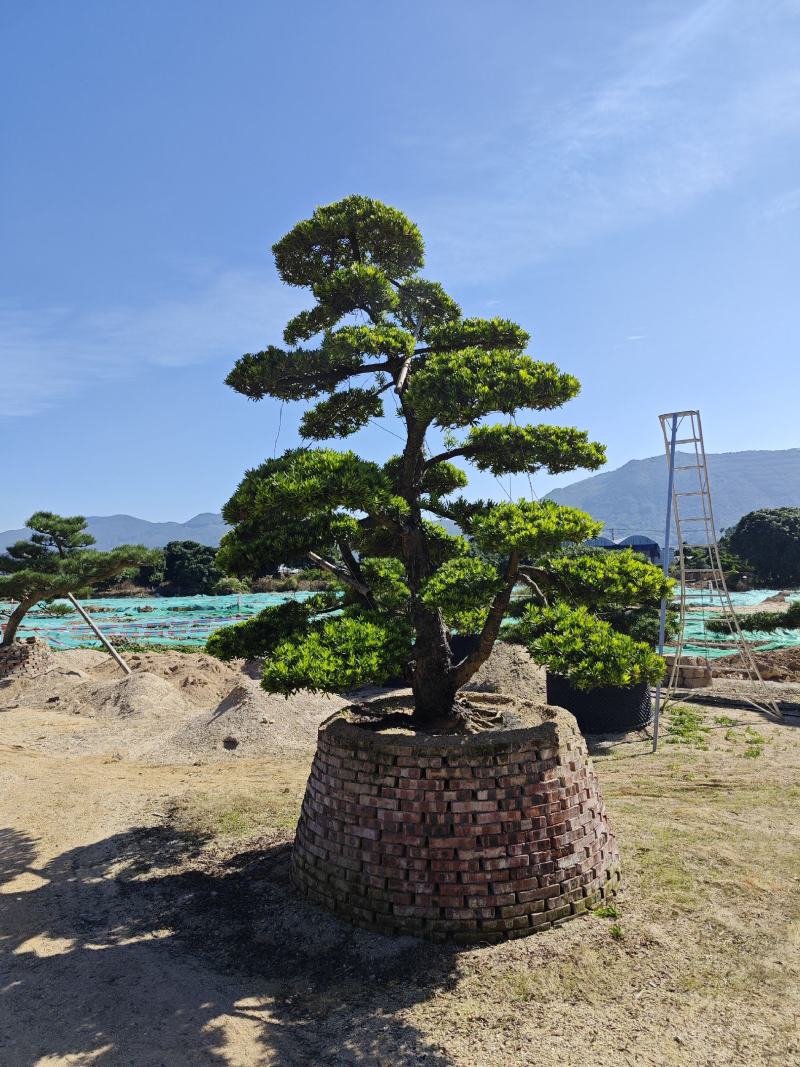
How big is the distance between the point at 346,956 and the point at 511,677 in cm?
1136

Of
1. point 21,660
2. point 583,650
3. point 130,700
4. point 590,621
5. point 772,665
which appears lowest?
point 772,665

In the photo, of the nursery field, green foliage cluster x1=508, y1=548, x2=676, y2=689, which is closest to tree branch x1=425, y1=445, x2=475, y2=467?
green foliage cluster x1=508, y1=548, x2=676, y2=689

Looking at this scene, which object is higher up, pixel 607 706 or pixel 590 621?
pixel 590 621

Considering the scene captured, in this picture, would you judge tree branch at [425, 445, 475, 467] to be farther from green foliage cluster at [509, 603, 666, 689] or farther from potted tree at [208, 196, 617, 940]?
green foliage cluster at [509, 603, 666, 689]

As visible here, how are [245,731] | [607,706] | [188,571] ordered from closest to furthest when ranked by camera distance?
[607,706], [245,731], [188,571]

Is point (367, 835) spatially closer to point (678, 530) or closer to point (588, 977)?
point (588, 977)

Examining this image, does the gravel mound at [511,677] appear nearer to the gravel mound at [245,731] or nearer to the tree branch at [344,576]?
the gravel mound at [245,731]

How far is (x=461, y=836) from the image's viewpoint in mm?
5863

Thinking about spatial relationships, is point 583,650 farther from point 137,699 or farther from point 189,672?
point 189,672

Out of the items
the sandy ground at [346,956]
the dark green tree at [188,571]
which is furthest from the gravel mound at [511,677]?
the dark green tree at [188,571]

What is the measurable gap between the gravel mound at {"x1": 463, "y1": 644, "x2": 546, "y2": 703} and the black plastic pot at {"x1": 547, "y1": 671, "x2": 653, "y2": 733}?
2795 millimetres

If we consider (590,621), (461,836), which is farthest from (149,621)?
(590,621)

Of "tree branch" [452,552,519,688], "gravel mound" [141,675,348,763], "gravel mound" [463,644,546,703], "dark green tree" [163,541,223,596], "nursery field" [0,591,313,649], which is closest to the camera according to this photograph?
"tree branch" [452,552,519,688]

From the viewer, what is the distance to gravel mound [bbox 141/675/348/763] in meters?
13.0
